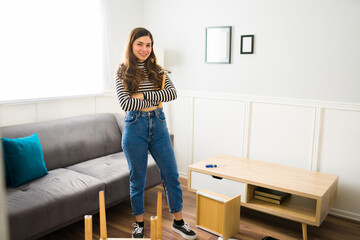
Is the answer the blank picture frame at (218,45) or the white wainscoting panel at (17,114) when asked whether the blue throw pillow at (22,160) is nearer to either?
the white wainscoting panel at (17,114)

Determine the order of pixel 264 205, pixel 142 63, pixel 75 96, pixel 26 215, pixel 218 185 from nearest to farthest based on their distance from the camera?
1. pixel 26 215
2. pixel 142 63
3. pixel 264 205
4. pixel 218 185
5. pixel 75 96

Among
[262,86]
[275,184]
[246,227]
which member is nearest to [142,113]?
[275,184]

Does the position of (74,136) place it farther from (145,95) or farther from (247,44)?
(247,44)

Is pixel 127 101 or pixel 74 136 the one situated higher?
pixel 127 101

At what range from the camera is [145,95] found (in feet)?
7.11

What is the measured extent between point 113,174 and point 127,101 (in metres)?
0.77

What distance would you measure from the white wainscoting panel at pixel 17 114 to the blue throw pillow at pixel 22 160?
0.38m

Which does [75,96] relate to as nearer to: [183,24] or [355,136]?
[183,24]

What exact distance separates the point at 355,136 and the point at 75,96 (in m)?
2.49

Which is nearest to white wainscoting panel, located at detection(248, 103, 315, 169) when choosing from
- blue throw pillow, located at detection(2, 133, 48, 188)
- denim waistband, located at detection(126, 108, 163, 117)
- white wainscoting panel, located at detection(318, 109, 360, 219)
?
white wainscoting panel, located at detection(318, 109, 360, 219)

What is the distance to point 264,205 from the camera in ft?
8.48

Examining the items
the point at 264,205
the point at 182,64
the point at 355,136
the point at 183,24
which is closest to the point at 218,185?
the point at 264,205

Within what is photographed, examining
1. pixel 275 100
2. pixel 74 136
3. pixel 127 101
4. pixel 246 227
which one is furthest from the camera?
pixel 275 100

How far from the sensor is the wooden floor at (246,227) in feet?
7.99
